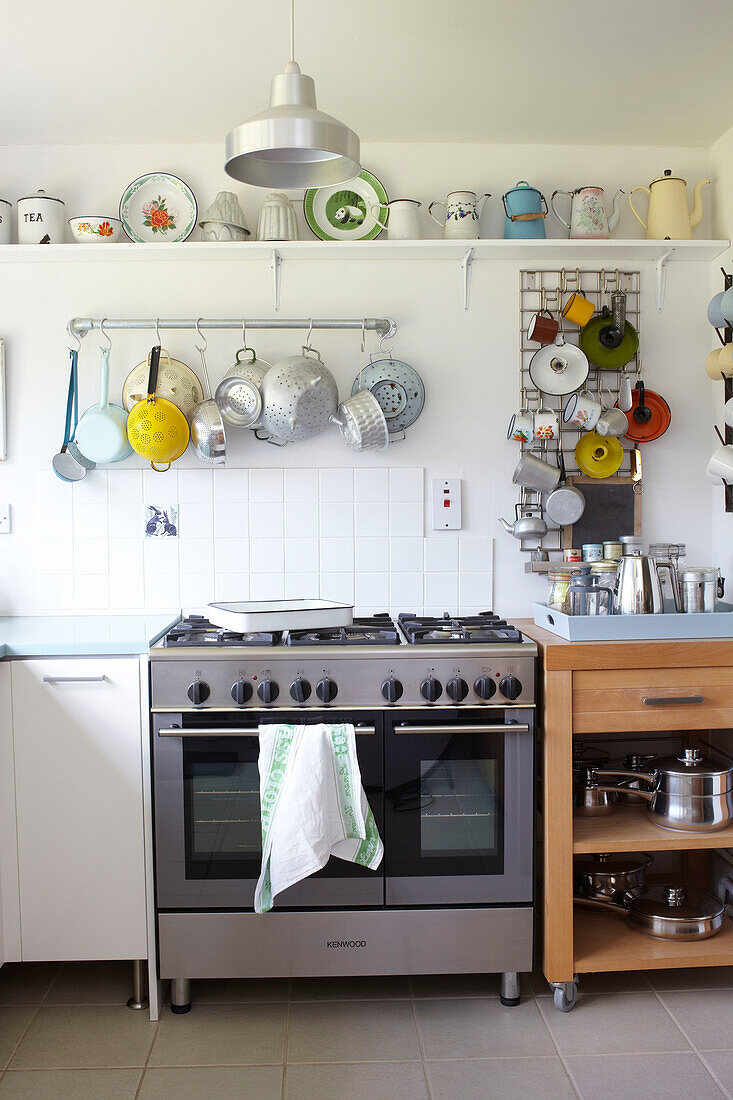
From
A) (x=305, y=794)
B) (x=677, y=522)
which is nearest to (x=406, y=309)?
(x=677, y=522)

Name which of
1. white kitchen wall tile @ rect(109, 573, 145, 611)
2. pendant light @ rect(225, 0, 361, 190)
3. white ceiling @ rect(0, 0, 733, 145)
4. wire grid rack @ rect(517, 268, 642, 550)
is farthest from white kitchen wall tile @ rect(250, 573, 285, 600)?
white ceiling @ rect(0, 0, 733, 145)

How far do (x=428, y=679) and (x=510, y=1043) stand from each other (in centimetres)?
86

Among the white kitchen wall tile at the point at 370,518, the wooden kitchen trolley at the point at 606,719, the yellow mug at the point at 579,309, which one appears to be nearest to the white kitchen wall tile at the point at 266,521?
the white kitchen wall tile at the point at 370,518

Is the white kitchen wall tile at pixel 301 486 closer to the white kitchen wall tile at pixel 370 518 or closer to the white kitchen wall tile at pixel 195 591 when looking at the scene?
the white kitchen wall tile at pixel 370 518

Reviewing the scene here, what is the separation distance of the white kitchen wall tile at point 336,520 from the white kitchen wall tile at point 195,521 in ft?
1.14

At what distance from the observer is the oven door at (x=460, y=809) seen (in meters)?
2.17

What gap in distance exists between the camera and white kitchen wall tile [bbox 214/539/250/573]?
279cm

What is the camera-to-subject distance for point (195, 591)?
110 inches

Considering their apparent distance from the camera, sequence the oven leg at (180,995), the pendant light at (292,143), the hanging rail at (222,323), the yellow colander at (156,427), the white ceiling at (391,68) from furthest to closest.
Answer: the hanging rail at (222,323), the yellow colander at (156,427), the oven leg at (180,995), the white ceiling at (391,68), the pendant light at (292,143)

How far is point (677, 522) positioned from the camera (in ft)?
9.32

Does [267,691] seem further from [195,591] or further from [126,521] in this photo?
[126,521]

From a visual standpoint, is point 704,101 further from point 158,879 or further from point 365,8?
point 158,879

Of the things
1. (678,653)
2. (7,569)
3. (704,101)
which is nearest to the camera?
(678,653)

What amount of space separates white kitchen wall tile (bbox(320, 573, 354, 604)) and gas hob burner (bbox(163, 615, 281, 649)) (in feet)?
1.52
